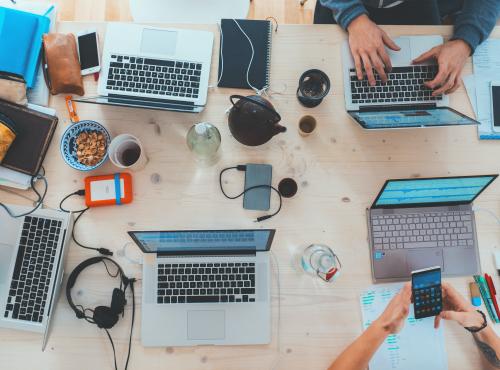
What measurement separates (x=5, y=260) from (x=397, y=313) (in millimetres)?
1101

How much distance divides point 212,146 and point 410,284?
2.25 ft

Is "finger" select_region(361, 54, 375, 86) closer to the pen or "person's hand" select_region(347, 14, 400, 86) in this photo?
"person's hand" select_region(347, 14, 400, 86)

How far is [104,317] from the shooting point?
3.34ft

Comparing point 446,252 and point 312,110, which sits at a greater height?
point 312,110

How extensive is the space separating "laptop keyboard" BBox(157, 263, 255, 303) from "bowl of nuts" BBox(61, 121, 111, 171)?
0.38m

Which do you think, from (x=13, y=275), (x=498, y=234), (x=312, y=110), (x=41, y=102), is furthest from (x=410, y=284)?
(x=41, y=102)

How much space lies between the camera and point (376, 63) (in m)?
1.12

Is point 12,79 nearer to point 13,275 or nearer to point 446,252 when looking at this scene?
point 13,275

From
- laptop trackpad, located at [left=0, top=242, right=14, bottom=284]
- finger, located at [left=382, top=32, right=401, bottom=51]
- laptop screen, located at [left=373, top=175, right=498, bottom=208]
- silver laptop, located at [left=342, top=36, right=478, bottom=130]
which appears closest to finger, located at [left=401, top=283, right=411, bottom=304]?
laptop screen, located at [left=373, top=175, right=498, bottom=208]

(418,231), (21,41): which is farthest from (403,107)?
(21,41)

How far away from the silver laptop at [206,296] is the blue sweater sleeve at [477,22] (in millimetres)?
904

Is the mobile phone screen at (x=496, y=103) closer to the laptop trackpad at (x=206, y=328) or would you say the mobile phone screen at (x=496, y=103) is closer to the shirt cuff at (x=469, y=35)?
the shirt cuff at (x=469, y=35)

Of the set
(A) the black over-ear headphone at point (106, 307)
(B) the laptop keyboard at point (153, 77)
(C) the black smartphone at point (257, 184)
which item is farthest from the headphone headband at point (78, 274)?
(B) the laptop keyboard at point (153, 77)

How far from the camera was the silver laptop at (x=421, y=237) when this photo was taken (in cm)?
110
